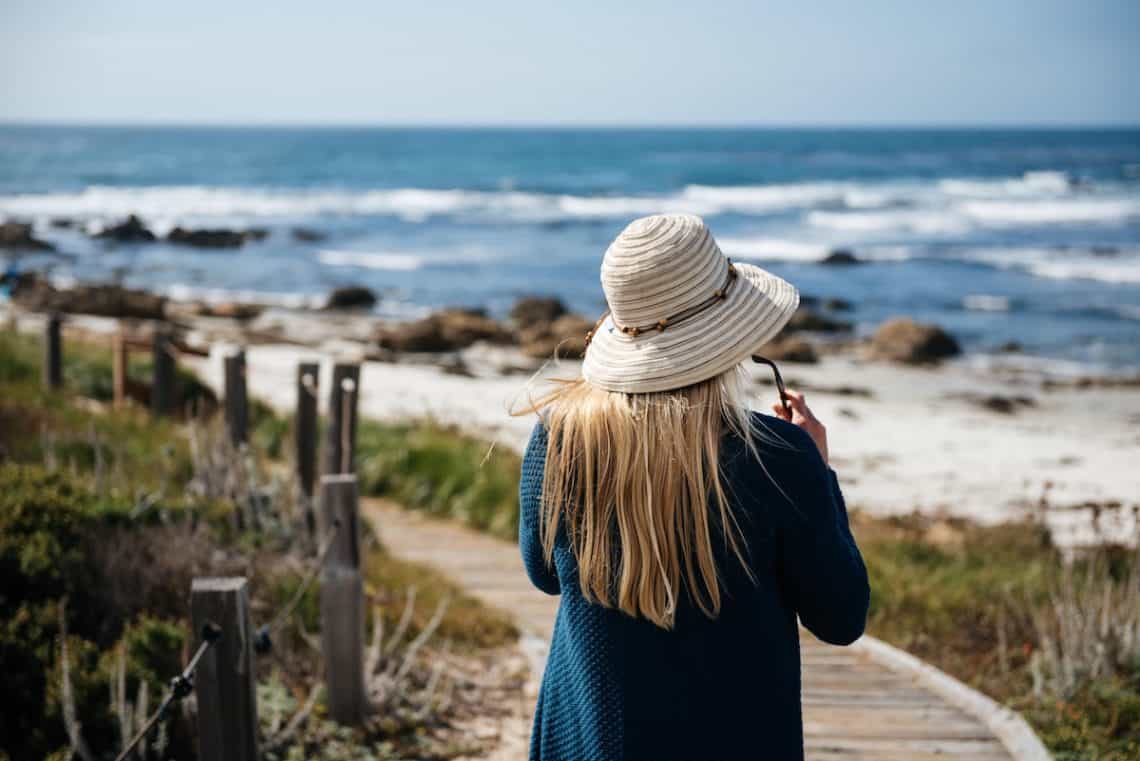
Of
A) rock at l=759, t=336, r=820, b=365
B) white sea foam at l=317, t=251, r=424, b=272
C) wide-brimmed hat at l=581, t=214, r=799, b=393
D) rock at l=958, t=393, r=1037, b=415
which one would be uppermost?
wide-brimmed hat at l=581, t=214, r=799, b=393

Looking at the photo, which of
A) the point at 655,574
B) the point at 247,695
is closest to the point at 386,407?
the point at 247,695

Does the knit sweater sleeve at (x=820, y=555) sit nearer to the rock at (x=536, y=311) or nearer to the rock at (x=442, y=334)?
the rock at (x=442, y=334)

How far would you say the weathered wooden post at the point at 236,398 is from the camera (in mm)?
7098

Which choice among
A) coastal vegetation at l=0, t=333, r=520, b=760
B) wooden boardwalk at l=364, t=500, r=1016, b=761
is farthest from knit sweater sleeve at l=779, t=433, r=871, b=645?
coastal vegetation at l=0, t=333, r=520, b=760

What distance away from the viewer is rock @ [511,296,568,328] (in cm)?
2363

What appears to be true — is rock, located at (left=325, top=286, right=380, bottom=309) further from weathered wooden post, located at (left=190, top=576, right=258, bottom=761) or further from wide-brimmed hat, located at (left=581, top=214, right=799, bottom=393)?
wide-brimmed hat, located at (left=581, top=214, right=799, bottom=393)

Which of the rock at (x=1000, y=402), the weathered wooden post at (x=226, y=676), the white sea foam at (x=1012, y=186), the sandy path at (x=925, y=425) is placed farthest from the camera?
the white sea foam at (x=1012, y=186)

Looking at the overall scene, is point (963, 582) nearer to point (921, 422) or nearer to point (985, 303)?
point (921, 422)

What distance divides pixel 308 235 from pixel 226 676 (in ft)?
134

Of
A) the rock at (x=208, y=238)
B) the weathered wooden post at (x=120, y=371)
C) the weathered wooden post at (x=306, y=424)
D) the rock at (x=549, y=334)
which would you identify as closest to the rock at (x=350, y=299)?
the rock at (x=549, y=334)

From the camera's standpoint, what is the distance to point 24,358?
12.6 meters

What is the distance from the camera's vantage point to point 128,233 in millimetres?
41062

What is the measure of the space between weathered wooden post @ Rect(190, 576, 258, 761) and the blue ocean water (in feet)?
62.8

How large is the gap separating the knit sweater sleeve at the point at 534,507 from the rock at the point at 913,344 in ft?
59.6
